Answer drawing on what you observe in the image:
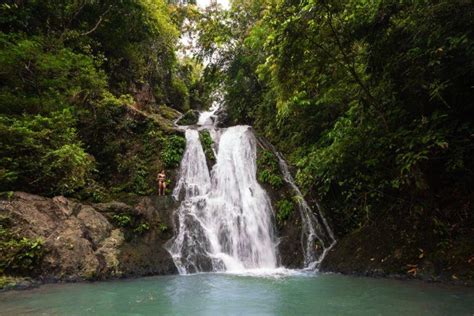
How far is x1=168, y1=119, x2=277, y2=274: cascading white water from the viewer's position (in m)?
9.08

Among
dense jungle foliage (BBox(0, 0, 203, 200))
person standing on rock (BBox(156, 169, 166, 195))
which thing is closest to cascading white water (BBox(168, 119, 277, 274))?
person standing on rock (BBox(156, 169, 166, 195))

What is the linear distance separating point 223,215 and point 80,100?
6.41 meters

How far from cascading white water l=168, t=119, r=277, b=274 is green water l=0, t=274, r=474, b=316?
1.75 metres

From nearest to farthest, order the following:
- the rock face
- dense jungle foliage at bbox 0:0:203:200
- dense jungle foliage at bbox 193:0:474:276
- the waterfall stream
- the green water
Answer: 1. the green water
2. dense jungle foliage at bbox 193:0:474:276
3. the rock face
4. dense jungle foliage at bbox 0:0:203:200
5. the waterfall stream

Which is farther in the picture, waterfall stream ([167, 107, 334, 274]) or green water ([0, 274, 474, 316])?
waterfall stream ([167, 107, 334, 274])

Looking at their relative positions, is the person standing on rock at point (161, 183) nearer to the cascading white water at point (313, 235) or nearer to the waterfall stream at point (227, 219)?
the waterfall stream at point (227, 219)

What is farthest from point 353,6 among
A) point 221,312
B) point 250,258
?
point 250,258

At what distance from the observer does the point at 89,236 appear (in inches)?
328

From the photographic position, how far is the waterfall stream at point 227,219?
9.05 meters

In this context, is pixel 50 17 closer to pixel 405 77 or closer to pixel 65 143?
pixel 65 143

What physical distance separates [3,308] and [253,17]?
1543 cm

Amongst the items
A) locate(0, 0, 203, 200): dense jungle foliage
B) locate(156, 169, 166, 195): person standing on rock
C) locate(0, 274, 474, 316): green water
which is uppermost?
locate(0, 0, 203, 200): dense jungle foliage

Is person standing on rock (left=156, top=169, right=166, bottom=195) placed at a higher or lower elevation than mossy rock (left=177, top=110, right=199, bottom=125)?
lower

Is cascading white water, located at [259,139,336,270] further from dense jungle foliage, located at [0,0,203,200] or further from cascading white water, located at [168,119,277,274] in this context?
dense jungle foliage, located at [0,0,203,200]
